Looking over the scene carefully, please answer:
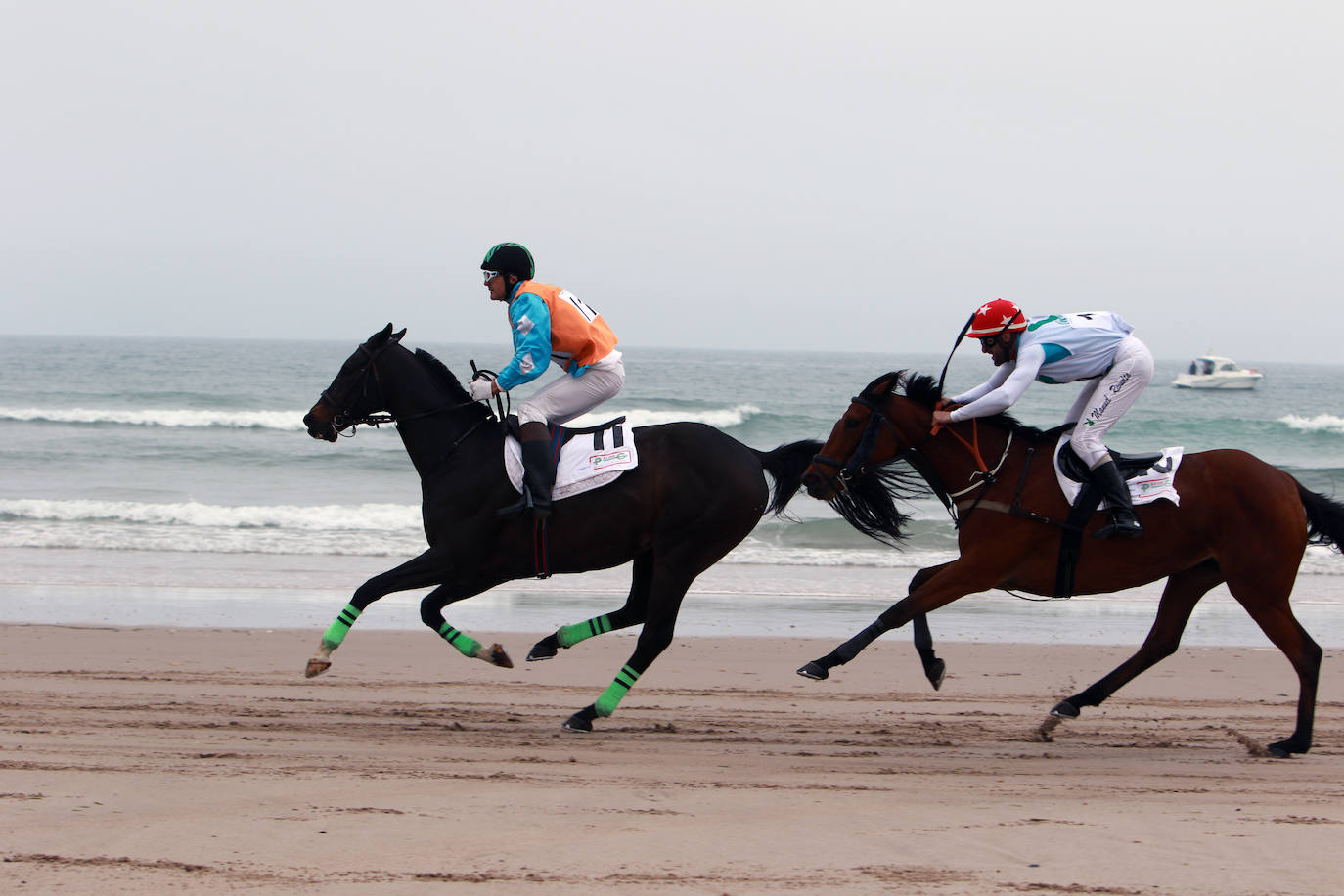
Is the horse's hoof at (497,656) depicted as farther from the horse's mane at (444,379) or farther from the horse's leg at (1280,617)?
the horse's leg at (1280,617)

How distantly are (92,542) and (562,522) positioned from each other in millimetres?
10340

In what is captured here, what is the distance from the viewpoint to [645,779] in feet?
16.8

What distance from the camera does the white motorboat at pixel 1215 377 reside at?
216 ft

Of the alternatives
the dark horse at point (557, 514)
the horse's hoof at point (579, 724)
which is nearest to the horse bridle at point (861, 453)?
the dark horse at point (557, 514)

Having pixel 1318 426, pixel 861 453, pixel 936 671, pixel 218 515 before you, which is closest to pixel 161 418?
pixel 218 515

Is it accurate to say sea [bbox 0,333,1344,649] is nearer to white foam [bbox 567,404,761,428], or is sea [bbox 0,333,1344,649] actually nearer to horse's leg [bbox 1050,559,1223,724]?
white foam [bbox 567,404,761,428]

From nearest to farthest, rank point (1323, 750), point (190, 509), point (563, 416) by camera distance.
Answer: point (1323, 750) < point (563, 416) < point (190, 509)

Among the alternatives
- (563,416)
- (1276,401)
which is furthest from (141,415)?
(1276,401)

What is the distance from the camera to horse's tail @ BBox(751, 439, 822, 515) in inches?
285

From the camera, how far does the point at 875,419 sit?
21.2 ft

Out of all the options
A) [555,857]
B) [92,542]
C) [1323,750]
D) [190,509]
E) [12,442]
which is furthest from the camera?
[12,442]

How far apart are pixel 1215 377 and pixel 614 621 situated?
6625cm

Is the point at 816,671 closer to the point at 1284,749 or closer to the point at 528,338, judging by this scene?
the point at 528,338

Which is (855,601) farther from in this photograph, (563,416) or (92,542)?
(92,542)
